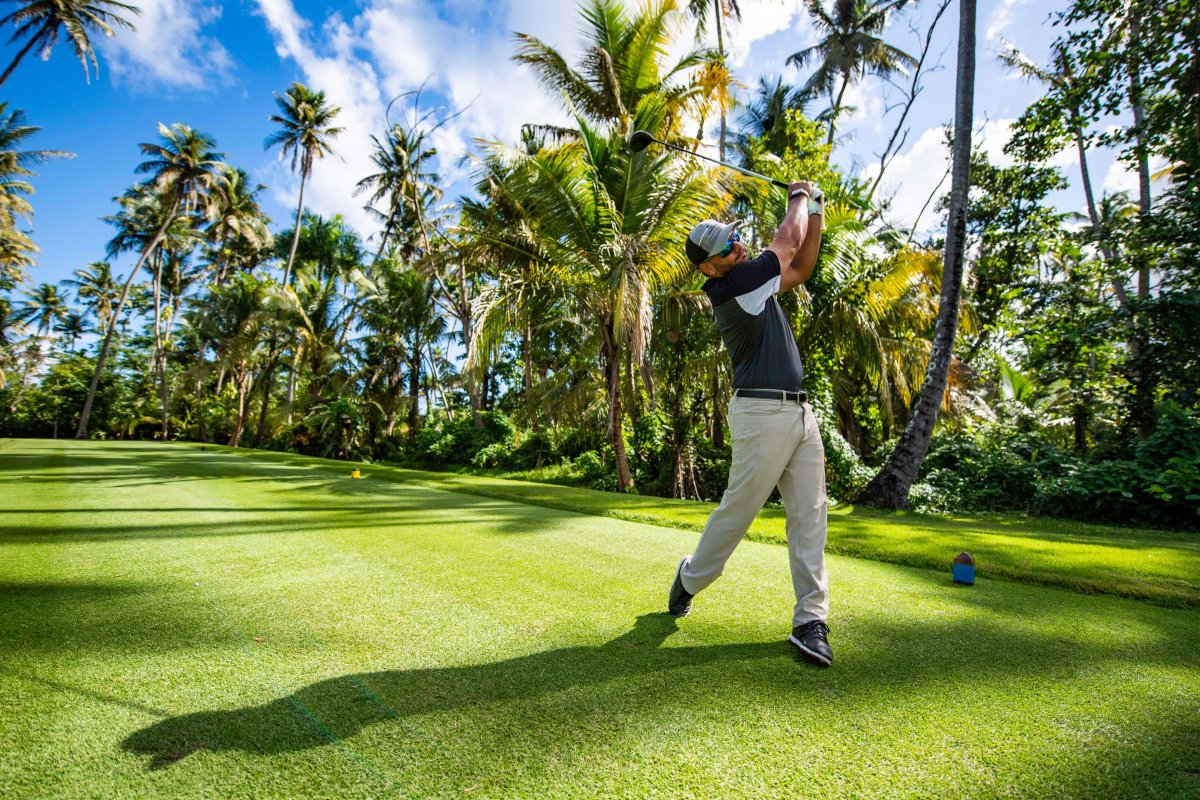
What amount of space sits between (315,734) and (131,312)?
54330 mm

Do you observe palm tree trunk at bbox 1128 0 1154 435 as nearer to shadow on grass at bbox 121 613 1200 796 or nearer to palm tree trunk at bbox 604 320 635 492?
palm tree trunk at bbox 604 320 635 492

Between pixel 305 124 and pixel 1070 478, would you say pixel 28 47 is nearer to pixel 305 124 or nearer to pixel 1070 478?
pixel 305 124

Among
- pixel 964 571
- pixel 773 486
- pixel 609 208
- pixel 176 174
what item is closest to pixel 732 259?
pixel 773 486

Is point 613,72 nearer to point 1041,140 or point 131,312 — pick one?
point 1041,140

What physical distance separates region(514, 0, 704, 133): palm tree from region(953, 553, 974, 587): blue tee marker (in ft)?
32.1

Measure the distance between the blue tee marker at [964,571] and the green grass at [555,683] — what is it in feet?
0.35

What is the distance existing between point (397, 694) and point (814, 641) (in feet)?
5.19

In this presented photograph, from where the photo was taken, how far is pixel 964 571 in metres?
3.52

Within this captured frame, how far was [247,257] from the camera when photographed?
3938cm

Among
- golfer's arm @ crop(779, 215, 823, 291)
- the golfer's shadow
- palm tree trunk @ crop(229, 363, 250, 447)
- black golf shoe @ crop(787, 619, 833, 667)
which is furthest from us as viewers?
palm tree trunk @ crop(229, 363, 250, 447)

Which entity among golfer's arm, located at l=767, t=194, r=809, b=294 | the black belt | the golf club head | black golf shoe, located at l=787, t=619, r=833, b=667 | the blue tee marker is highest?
the golf club head

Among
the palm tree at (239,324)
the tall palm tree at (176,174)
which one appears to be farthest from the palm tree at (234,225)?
the palm tree at (239,324)

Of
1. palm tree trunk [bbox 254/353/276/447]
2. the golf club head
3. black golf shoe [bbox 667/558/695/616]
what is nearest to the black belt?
black golf shoe [bbox 667/558/695/616]

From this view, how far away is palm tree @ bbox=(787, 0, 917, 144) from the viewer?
20.2 metres
